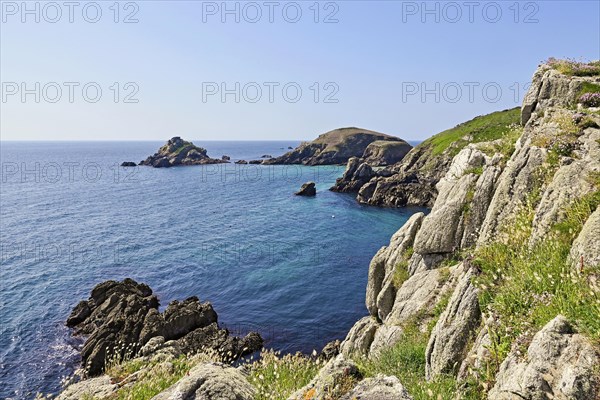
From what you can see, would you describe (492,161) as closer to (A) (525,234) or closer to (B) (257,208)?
(A) (525,234)

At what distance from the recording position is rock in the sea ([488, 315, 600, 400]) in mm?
5355

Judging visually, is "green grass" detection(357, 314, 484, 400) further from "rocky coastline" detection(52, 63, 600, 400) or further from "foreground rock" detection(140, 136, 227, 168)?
"foreground rock" detection(140, 136, 227, 168)

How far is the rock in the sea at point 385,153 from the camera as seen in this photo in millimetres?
159875

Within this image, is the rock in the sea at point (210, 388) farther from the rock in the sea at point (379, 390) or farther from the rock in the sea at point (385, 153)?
the rock in the sea at point (385, 153)

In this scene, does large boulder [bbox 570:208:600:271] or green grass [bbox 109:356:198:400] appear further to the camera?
green grass [bbox 109:356:198:400]

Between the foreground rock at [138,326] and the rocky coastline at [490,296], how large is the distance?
6.85 m

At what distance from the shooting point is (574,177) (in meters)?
10.5

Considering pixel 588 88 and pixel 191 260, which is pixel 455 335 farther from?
pixel 191 260

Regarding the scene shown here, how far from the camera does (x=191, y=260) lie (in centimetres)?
5009

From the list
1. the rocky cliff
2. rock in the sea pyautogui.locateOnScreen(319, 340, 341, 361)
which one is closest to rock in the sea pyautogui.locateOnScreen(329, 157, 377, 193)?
rock in the sea pyautogui.locateOnScreen(319, 340, 341, 361)

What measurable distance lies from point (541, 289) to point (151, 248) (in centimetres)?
5481

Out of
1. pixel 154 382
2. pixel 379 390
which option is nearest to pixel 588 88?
pixel 379 390

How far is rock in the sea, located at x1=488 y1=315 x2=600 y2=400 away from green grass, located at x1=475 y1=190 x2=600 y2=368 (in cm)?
36

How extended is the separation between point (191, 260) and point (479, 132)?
333 ft
